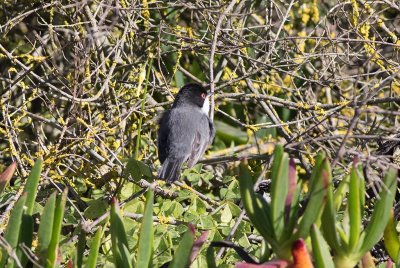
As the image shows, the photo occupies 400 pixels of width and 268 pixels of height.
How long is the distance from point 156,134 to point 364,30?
169 cm

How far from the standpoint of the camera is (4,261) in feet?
8.05

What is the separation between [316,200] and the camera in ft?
7.05

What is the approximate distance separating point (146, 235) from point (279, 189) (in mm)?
434

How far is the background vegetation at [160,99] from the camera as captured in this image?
365 cm

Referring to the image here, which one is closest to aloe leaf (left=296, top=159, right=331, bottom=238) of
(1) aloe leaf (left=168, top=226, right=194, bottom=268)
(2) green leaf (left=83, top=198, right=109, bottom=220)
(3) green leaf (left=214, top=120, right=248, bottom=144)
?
(1) aloe leaf (left=168, top=226, right=194, bottom=268)

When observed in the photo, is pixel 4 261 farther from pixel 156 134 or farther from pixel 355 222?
pixel 156 134

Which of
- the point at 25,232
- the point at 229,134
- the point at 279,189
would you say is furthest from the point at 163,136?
the point at 279,189

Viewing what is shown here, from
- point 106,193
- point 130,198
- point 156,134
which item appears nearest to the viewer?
point 130,198

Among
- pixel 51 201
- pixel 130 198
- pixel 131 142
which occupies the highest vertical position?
pixel 131 142

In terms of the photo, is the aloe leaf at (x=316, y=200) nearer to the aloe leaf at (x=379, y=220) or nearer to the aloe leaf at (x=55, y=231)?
the aloe leaf at (x=379, y=220)

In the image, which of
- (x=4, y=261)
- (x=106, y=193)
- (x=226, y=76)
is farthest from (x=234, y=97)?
(x=4, y=261)

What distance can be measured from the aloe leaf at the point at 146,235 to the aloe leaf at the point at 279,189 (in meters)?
0.37

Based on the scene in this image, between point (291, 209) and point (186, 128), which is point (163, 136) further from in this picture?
point (291, 209)

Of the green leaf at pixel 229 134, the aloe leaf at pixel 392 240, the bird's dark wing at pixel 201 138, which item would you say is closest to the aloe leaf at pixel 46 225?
the aloe leaf at pixel 392 240
